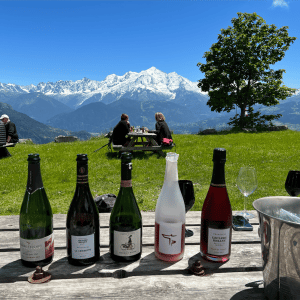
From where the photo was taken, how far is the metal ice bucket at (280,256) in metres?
0.84

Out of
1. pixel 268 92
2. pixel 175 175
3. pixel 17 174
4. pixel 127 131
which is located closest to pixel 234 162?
pixel 127 131

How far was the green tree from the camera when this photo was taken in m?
22.3

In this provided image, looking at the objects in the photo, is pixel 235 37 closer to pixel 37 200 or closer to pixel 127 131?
pixel 127 131

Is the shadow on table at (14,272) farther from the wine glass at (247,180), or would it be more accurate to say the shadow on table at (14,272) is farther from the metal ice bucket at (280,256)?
the wine glass at (247,180)

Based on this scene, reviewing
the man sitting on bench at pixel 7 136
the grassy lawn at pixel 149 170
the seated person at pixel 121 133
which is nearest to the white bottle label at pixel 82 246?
the grassy lawn at pixel 149 170

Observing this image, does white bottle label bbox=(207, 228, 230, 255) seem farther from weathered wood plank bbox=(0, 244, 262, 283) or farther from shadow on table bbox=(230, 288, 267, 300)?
shadow on table bbox=(230, 288, 267, 300)

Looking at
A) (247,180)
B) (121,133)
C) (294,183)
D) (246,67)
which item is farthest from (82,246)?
(246,67)

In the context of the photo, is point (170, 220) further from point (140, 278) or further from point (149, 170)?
point (149, 170)

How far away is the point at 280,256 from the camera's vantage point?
884mm

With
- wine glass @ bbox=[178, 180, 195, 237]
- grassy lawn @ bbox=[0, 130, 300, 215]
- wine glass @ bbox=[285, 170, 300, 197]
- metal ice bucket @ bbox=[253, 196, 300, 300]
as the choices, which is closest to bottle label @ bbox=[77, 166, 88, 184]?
wine glass @ bbox=[178, 180, 195, 237]

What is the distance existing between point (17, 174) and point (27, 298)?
8.59 m

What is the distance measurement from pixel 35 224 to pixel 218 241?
3.16 ft

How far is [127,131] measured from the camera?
1084 cm

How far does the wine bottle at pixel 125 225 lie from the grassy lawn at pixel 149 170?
409 cm
